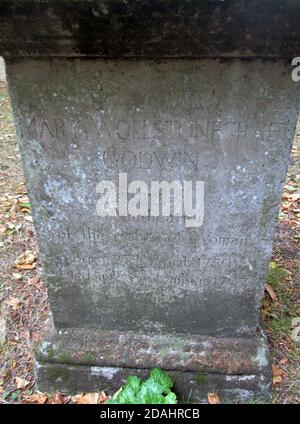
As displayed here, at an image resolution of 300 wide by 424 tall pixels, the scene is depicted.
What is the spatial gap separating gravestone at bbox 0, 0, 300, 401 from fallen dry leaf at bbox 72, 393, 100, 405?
0.13 ft

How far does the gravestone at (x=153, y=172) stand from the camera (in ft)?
4.95

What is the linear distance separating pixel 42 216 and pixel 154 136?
0.73 meters

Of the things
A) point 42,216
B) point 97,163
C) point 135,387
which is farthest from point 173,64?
point 135,387

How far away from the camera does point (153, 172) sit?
1.93 meters

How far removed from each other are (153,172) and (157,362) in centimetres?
114

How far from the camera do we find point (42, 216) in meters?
2.08

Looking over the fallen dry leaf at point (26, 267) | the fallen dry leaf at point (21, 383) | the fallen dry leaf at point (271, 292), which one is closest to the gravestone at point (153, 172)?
the fallen dry leaf at point (21, 383)

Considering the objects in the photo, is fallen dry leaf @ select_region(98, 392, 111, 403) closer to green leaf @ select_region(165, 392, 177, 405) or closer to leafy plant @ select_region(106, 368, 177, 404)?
leafy plant @ select_region(106, 368, 177, 404)

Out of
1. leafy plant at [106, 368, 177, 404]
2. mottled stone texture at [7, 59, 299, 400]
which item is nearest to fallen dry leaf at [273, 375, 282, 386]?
mottled stone texture at [7, 59, 299, 400]

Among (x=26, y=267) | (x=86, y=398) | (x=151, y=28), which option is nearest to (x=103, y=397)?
(x=86, y=398)

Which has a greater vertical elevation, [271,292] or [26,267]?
[26,267]

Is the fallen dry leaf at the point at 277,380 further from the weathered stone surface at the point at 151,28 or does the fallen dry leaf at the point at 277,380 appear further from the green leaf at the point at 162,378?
the weathered stone surface at the point at 151,28

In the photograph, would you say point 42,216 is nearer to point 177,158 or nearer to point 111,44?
point 177,158

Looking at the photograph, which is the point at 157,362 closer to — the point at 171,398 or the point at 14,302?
the point at 171,398
